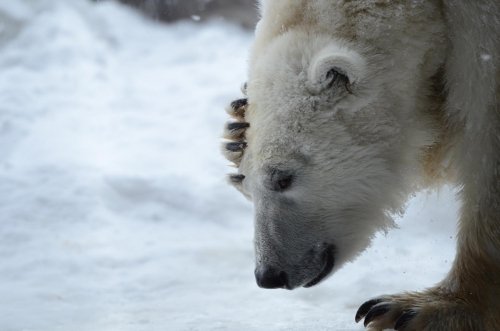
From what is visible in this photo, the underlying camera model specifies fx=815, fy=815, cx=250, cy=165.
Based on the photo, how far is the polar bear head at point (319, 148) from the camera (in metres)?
2.71

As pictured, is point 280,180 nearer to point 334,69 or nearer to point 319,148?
point 319,148

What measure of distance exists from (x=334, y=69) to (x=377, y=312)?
33.7 inches

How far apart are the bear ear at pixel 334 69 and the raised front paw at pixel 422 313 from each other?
75cm

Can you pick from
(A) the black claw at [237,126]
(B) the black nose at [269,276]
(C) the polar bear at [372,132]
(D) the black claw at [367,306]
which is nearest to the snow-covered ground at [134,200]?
(D) the black claw at [367,306]

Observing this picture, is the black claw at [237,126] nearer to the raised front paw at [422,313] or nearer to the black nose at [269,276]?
the black nose at [269,276]

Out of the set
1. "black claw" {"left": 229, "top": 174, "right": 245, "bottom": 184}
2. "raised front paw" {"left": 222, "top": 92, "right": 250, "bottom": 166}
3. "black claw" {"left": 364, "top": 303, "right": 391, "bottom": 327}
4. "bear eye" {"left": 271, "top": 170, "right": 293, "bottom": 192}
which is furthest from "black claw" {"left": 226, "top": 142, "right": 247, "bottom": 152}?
"black claw" {"left": 364, "top": 303, "right": 391, "bottom": 327}

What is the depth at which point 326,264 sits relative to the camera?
2.92 metres

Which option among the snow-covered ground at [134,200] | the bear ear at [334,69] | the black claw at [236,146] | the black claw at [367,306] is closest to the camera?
the bear ear at [334,69]

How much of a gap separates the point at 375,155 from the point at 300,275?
0.50m

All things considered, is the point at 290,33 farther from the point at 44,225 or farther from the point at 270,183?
the point at 44,225

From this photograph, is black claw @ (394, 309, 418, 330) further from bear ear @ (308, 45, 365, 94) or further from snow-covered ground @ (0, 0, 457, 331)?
bear ear @ (308, 45, 365, 94)

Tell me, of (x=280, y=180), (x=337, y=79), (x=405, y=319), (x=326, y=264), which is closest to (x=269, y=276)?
(x=326, y=264)

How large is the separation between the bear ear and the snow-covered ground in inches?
37.7

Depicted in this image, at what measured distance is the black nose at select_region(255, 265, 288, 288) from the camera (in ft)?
9.27
